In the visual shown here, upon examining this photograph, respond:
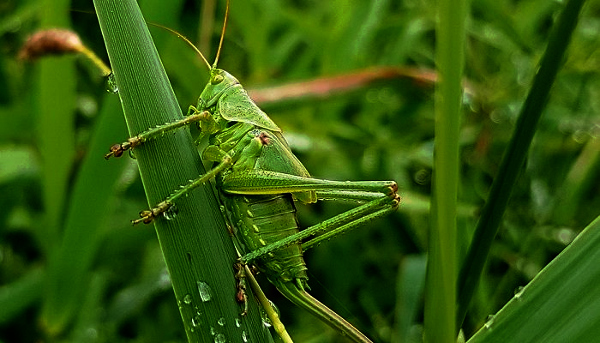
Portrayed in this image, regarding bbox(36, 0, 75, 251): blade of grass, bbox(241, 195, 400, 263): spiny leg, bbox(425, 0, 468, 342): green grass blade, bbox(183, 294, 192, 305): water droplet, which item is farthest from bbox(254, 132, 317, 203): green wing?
bbox(36, 0, 75, 251): blade of grass

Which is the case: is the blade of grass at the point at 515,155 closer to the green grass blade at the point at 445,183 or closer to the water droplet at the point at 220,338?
the green grass blade at the point at 445,183

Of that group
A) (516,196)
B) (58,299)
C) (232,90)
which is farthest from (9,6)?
(516,196)

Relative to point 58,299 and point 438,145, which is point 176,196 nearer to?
point 438,145

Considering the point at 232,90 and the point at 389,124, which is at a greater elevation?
the point at 389,124

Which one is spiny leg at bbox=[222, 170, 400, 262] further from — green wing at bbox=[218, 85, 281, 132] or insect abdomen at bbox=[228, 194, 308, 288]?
green wing at bbox=[218, 85, 281, 132]

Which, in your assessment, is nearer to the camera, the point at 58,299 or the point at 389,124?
the point at 58,299

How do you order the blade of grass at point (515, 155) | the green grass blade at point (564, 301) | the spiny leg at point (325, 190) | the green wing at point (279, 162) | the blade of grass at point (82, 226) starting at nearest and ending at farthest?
1. the green grass blade at point (564, 301)
2. the blade of grass at point (515, 155)
3. the spiny leg at point (325, 190)
4. the green wing at point (279, 162)
5. the blade of grass at point (82, 226)

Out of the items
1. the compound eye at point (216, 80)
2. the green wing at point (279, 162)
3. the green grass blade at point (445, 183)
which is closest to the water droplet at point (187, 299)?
the green grass blade at point (445, 183)
